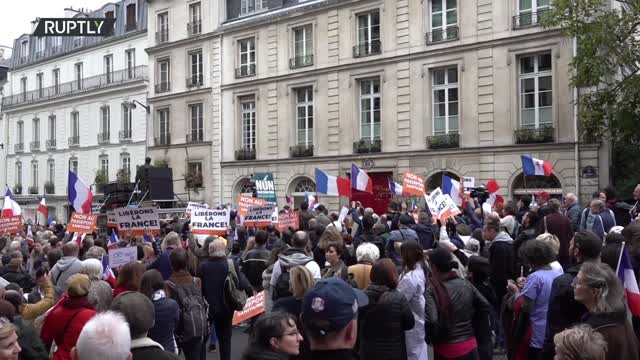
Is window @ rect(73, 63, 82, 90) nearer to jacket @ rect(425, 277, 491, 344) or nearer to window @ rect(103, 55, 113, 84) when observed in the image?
window @ rect(103, 55, 113, 84)

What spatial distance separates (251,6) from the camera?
33531 mm

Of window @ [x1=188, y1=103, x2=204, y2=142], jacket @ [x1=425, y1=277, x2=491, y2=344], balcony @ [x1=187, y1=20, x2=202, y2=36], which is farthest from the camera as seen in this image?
window @ [x1=188, y1=103, x2=204, y2=142]

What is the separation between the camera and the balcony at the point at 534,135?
23688mm

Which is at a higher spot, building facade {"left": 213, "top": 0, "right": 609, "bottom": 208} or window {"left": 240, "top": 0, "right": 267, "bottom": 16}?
window {"left": 240, "top": 0, "right": 267, "bottom": 16}

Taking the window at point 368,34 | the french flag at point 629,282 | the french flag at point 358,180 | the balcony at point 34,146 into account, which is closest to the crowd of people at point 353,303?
the french flag at point 629,282

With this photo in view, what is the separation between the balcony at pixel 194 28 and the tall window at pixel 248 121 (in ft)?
15.8

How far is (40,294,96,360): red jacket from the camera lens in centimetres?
529

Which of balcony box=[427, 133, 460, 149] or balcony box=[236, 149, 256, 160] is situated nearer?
balcony box=[427, 133, 460, 149]

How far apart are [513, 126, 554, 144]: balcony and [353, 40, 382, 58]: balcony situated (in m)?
6.86

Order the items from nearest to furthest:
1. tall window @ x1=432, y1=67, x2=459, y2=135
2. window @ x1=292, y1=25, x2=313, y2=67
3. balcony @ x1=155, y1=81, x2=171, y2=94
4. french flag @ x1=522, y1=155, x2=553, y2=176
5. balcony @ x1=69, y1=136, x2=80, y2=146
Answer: french flag @ x1=522, y1=155, x2=553, y2=176 < tall window @ x1=432, y1=67, x2=459, y2=135 < window @ x1=292, y1=25, x2=313, y2=67 < balcony @ x1=155, y1=81, x2=171, y2=94 < balcony @ x1=69, y1=136, x2=80, y2=146

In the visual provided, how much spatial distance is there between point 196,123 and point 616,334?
3256 cm

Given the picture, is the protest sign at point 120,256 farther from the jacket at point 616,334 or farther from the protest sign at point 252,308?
the jacket at point 616,334

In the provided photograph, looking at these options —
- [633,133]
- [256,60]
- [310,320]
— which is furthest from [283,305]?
[256,60]

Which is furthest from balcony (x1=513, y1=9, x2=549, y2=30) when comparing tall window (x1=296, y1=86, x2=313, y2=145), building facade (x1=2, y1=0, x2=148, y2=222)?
building facade (x1=2, y1=0, x2=148, y2=222)
